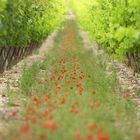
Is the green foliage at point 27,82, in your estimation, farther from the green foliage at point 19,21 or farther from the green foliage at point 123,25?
the green foliage at point 123,25

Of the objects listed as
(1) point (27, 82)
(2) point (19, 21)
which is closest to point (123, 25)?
(2) point (19, 21)

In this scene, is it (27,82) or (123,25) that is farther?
(123,25)

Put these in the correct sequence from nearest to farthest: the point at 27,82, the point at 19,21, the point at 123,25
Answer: the point at 27,82 < the point at 123,25 < the point at 19,21

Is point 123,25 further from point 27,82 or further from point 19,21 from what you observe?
point 27,82

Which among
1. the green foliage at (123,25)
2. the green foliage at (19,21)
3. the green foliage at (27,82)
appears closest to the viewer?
the green foliage at (123,25)

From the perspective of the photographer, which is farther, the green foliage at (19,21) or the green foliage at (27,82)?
the green foliage at (19,21)

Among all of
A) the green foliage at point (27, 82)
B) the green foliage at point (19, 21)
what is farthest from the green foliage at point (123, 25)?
the green foliage at point (19, 21)

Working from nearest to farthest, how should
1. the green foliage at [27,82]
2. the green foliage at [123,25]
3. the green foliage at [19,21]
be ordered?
the green foliage at [123,25]
the green foliage at [27,82]
the green foliage at [19,21]

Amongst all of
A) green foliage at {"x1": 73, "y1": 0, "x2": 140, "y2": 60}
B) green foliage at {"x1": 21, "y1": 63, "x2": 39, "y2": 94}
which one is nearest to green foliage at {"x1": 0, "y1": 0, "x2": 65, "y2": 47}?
green foliage at {"x1": 21, "y1": 63, "x2": 39, "y2": 94}

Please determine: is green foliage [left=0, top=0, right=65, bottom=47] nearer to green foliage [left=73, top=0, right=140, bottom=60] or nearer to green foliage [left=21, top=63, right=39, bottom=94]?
green foliage [left=21, top=63, right=39, bottom=94]

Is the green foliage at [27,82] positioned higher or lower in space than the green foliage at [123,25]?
lower

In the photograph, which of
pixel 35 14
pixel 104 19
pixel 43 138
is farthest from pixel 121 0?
pixel 43 138

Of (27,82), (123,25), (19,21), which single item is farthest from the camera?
(19,21)

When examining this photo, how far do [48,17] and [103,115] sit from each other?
15.4 meters
